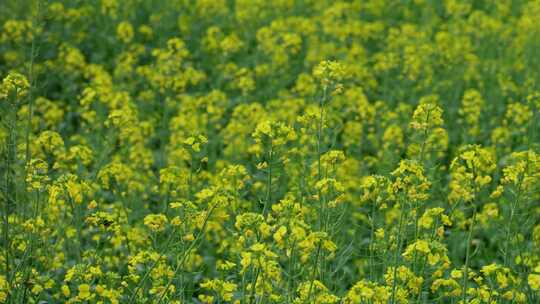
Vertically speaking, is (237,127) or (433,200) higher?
(237,127)

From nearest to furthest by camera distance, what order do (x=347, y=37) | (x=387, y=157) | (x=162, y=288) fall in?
(x=162, y=288) < (x=387, y=157) < (x=347, y=37)

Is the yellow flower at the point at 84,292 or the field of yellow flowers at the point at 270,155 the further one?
the field of yellow flowers at the point at 270,155

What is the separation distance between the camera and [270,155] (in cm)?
398

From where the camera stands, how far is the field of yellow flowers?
393 cm

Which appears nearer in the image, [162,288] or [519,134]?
[162,288]

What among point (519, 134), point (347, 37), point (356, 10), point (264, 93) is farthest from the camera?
point (356, 10)

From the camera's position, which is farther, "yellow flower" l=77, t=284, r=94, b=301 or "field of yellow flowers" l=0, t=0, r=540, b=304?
"field of yellow flowers" l=0, t=0, r=540, b=304

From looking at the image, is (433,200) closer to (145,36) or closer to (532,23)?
(532,23)

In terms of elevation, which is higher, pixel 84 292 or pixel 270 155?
pixel 270 155

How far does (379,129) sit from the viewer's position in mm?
7305

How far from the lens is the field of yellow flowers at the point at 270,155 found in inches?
155

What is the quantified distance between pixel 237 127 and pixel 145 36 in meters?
3.45

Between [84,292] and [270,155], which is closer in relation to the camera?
[84,292]

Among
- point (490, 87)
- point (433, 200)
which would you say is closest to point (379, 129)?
point (433, 200)
